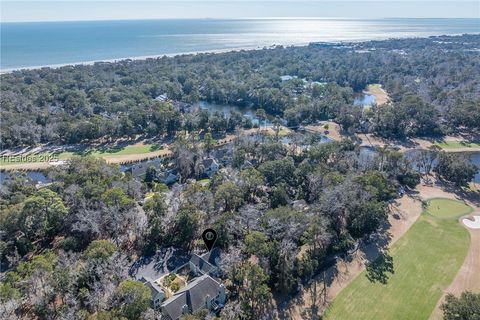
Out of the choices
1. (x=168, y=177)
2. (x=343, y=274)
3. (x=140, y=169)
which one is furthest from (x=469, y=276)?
(x=140, y=169)

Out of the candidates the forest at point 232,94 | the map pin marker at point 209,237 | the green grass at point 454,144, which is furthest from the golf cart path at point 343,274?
the forest at point 232,94

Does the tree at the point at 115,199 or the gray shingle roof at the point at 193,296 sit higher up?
the tree at the point at 115,199

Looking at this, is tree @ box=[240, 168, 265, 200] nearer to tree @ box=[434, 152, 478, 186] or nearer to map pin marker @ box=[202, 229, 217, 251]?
map pin marker @ box=[202, 229, 217, 251]

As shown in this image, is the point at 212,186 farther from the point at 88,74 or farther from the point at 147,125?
the point at 88,74

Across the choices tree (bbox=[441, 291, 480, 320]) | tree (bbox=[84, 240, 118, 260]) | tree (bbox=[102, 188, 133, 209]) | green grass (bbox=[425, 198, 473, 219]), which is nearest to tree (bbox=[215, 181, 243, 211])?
tree (bbox=[102, 188, 133, 209])

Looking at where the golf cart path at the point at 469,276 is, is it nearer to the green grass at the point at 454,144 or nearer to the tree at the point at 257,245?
the tree at the point at 257,245

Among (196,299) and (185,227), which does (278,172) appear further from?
(196,299)
